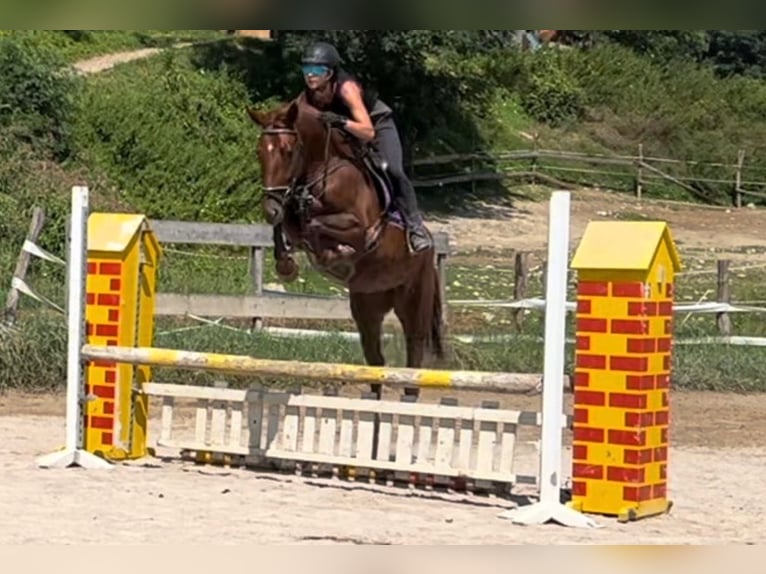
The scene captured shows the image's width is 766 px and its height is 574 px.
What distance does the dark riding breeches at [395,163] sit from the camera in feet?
20.4

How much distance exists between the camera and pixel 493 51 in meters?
24.9

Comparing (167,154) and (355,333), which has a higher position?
(167,154)

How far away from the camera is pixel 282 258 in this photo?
586cm

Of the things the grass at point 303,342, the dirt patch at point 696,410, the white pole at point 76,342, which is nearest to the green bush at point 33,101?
the grass at point 303,342

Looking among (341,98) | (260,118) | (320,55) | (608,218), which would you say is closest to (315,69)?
(320,55)

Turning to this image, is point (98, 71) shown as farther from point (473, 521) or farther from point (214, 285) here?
point (473, 521)

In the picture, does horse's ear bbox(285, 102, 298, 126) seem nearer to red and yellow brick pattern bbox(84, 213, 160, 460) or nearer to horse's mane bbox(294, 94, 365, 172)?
horse's mane bbox(294, 94, 365, 172)

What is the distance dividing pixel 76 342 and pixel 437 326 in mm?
1783

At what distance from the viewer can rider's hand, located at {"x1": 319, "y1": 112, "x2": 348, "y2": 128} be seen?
231 inches

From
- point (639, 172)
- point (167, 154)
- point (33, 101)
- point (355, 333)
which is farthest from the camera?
point (639, 172)

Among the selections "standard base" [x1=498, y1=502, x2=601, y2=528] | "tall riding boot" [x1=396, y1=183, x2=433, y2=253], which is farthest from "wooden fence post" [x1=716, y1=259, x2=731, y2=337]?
"standard base" [x1=498, y1=502, x2=601, y2=528]

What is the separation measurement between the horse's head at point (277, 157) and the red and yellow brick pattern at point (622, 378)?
1.26 metres

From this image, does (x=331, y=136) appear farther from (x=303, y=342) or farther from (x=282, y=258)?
(x=303, y=342)

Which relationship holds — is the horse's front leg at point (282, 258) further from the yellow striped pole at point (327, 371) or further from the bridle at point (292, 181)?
the yellow striped pole at point (327, 371)
